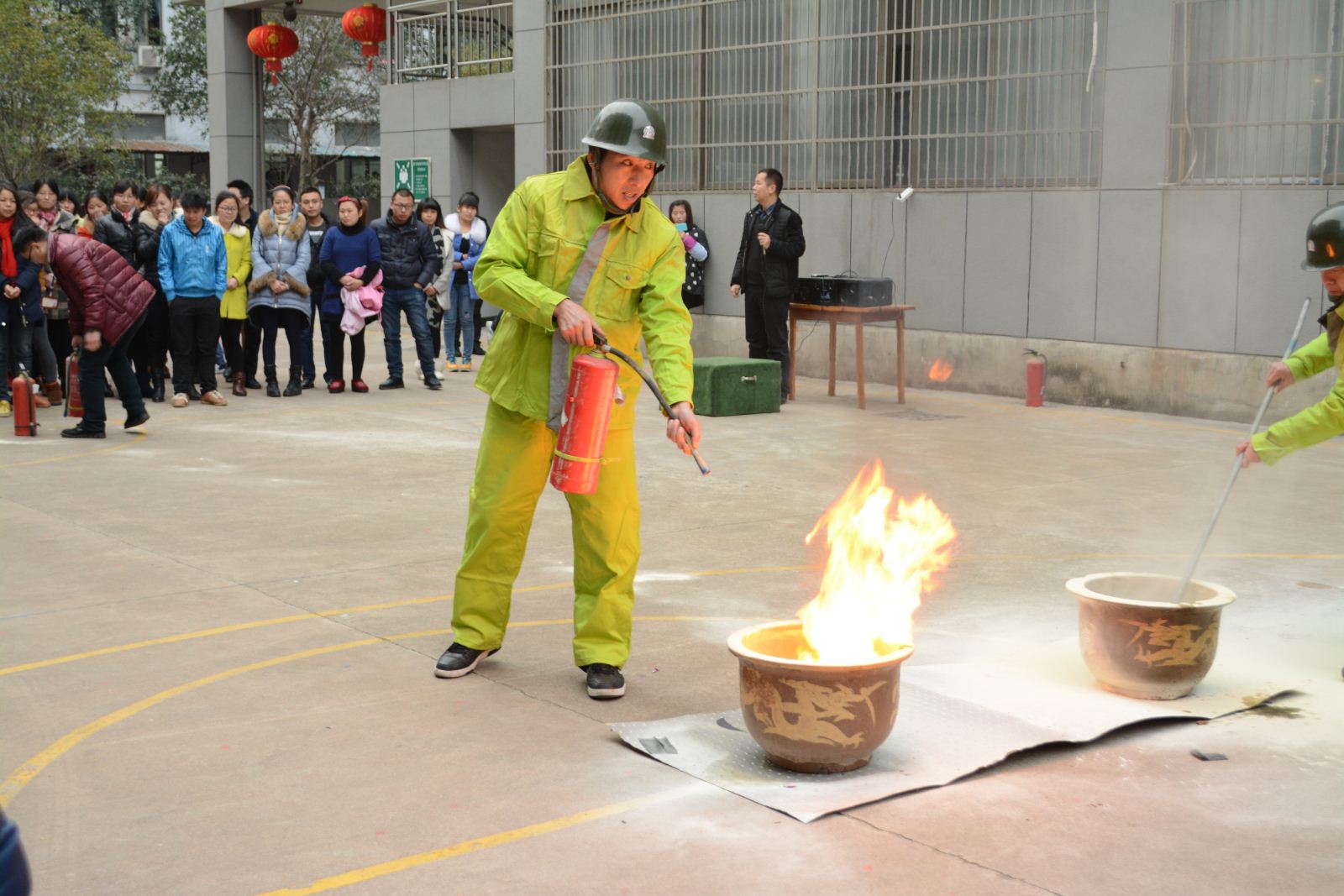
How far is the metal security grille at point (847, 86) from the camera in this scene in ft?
46.4

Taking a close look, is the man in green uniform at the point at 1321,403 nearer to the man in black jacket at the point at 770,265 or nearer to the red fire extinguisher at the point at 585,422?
the red fire extinguisher at the point at 585,422

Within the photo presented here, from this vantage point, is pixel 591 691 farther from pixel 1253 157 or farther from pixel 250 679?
pixel 1253 157

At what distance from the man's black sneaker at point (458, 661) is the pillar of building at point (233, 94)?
2374 cm

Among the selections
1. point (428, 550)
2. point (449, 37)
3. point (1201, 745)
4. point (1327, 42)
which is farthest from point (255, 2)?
point (1201, 745)

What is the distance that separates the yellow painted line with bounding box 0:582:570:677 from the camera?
576 centimetres

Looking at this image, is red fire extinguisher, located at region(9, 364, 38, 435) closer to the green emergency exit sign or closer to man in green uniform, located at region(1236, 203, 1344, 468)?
man in green uniform, located at region(1236, 203, 1344, 468)

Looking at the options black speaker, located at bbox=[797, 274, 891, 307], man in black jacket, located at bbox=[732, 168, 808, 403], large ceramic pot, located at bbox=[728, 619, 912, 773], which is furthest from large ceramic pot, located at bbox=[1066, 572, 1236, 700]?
black speaker, located at bbox=[797, 274, 891, 307]

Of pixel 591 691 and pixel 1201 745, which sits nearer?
pixel 1201 745

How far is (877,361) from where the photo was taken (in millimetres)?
15898

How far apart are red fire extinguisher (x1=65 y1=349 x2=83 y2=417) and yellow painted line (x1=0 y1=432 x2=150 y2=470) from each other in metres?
0.91

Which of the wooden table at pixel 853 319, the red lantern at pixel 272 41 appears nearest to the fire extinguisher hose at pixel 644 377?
the wooden table at pixel 853 319

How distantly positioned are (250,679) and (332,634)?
653mm

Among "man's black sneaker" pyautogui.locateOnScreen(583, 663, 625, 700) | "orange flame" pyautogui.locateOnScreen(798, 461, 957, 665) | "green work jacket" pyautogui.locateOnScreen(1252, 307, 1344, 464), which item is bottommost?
"man's black sneaker" pyautogui.locateOnScreen(583, 663, 625, 700)

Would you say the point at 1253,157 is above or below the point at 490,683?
above
